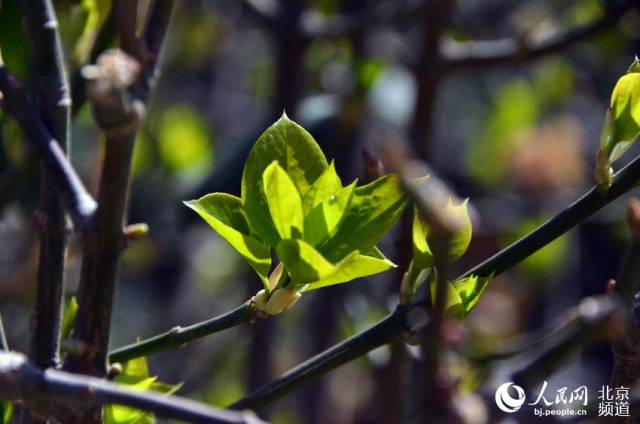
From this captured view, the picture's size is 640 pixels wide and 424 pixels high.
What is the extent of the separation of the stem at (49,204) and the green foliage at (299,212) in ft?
0.51

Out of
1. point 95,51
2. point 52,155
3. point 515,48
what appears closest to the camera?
point 52,155

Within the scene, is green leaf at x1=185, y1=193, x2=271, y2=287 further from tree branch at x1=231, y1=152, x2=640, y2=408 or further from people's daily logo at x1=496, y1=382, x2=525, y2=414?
people's daily logo at x1=496, y1=382, x2=525, y2=414

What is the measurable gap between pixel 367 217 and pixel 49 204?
0.29 m

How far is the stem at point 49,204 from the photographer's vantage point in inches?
29.2

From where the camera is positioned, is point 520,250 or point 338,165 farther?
point 338,165

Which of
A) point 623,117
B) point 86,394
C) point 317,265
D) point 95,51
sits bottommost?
point 86,394

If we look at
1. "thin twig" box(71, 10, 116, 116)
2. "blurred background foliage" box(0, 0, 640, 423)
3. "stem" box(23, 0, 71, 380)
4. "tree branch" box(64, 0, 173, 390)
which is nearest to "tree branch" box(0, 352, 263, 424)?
"tree branch" box(64, 0, 173, 390)

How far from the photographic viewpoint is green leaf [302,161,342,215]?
680mm

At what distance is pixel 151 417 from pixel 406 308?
0.87ft

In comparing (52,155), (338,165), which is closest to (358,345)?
(52,155)

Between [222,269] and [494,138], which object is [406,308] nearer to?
[494,138]

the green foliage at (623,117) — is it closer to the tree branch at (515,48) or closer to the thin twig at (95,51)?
the thin twig at (95,51)

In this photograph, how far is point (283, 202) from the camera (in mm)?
658

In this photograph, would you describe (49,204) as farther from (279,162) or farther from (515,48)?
(515,48)
